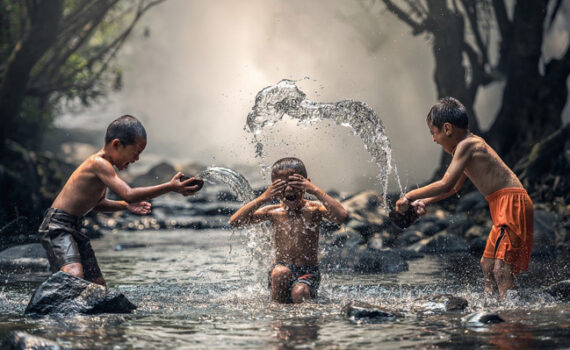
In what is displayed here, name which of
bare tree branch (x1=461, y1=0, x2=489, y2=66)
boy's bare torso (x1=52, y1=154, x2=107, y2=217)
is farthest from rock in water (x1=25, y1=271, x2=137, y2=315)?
bare tree branch (x1=461, y1=0, x2=489, y2=66)

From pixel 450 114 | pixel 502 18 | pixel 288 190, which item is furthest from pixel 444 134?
pixel 502 18

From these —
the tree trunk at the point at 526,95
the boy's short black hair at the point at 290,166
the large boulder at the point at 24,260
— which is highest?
the tree trunk at the point at 526,95

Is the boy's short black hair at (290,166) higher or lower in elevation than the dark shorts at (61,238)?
higher

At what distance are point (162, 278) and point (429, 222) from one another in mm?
7324

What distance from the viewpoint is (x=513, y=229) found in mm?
5941

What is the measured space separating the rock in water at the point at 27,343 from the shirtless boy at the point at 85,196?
1731 millimetres

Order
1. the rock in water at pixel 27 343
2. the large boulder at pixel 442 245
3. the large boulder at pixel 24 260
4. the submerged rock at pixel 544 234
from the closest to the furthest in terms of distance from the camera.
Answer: the rock in water at pixel 27 343 → the large boulder at pixel 24 260 → the submerged rock at pixel 544 234 → the large boulder at pixel 442 245

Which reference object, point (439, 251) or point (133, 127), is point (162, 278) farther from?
point (439, 251)

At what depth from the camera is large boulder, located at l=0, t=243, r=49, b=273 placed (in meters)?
9.26

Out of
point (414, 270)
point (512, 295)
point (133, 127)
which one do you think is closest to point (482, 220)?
point (414, 270)

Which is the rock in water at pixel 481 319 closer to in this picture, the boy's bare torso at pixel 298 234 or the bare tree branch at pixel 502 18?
the boy's bare torso at pixel 298 234

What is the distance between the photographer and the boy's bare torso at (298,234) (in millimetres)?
6551

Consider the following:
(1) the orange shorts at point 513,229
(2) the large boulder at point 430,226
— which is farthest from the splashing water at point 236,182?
(2) the large boulder at point 430,226

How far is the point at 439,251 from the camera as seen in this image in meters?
11.3
